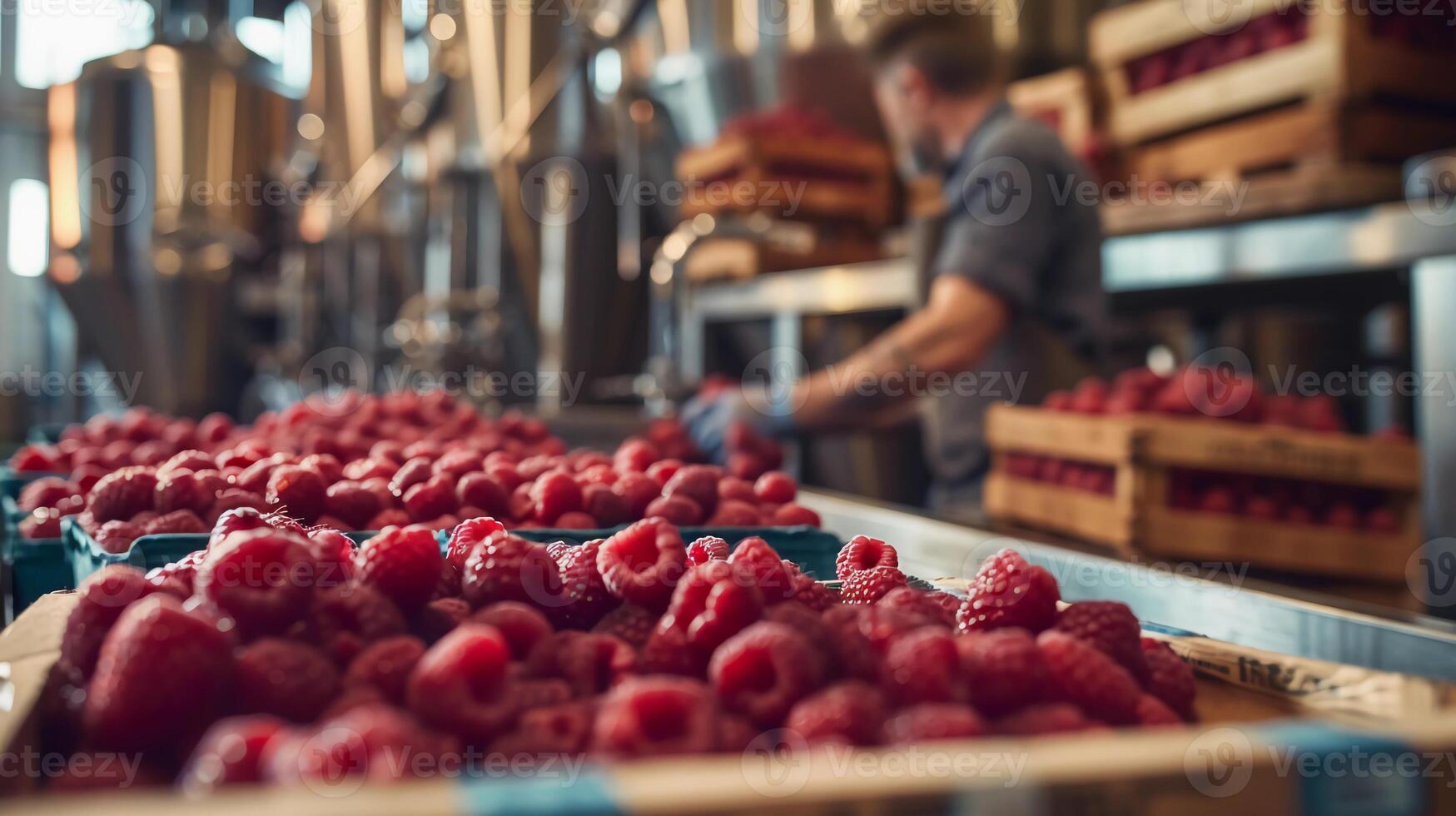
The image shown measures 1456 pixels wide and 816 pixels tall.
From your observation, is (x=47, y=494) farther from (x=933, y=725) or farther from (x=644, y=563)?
(x=933, y=725)

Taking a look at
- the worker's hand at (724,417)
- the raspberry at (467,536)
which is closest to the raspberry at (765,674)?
the raspberry at (467,536)

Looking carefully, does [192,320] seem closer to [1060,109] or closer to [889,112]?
[889,112]

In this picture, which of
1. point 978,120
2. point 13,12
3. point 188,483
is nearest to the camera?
point 188,483

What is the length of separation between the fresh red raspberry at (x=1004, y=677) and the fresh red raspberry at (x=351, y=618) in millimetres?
262

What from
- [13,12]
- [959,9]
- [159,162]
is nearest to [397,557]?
[959,9]

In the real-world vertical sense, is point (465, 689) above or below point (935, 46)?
below

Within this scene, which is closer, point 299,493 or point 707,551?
point 707,551

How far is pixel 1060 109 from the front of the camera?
2732 millimetres

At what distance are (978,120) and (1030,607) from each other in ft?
6.24

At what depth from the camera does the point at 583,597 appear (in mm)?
568

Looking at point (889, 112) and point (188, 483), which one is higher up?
point (889, 112)

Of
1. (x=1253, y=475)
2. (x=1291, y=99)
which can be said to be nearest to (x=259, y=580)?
(x=1253, y=475)

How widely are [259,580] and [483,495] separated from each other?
15.2 inches

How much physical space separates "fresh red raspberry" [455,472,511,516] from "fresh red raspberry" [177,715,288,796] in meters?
0.50
